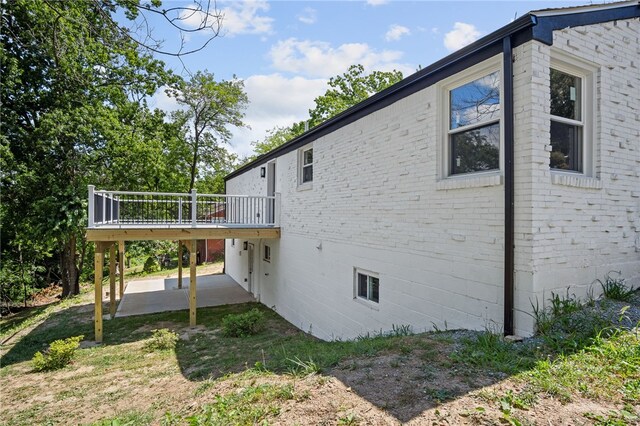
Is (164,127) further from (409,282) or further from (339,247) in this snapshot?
(409,282)

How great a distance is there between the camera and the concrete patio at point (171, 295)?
484 inches

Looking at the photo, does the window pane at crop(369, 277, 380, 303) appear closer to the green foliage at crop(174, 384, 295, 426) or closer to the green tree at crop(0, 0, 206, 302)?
the green foliage at crop(174, 384, 295, 426)

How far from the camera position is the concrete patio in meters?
12.3

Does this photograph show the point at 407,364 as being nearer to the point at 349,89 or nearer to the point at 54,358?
the point at 54,358

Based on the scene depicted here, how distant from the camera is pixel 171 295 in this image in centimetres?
1420

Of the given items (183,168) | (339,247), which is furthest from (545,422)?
(183,168)

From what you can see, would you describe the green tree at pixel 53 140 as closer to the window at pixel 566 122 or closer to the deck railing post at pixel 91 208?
the deck railing post at pixel 91 208

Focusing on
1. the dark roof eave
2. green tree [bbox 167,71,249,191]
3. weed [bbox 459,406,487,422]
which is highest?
green tree [bbox 167,71,249,191]

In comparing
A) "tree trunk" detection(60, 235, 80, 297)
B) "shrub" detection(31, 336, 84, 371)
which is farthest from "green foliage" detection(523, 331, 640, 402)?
"tree trunk" detection(60, 235, 80, 297)

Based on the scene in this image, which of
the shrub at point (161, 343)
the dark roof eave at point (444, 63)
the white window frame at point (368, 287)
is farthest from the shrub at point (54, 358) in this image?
the dark roof eave at point (444, 63)

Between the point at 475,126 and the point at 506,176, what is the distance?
1.04 meters

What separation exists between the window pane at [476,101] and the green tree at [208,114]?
2079 cm

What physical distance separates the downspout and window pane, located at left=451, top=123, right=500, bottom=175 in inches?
14.6

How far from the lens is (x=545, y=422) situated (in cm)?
236
